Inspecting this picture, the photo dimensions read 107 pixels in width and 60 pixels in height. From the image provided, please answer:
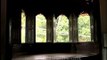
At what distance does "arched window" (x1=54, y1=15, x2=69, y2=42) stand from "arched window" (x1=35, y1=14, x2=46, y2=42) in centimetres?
15

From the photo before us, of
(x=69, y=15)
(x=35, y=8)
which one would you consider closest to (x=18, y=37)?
(x=35, y=8)

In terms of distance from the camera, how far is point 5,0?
1.03m

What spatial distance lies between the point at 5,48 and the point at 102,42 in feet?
1.91

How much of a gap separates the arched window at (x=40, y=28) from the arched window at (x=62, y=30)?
0.15 m

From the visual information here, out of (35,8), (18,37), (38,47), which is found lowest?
(38,47)

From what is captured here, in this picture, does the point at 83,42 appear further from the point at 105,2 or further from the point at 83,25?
the point at 105,2

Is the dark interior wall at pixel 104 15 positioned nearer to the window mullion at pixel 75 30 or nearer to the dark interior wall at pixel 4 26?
the dark interior wall at pixel 4 26

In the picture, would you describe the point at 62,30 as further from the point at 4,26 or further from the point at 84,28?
the point at 4,26

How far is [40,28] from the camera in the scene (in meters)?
2.17

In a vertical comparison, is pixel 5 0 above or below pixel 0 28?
above

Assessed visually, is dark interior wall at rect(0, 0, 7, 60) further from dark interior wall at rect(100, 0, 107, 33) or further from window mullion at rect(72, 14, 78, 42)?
window mullion at rect(72, 14, 78, 42)

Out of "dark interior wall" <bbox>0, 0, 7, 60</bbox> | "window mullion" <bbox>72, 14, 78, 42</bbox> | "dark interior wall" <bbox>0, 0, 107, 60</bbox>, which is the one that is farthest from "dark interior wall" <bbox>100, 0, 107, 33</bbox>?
"window mullion" <bbox>72, 14, 78, 42</bbox>

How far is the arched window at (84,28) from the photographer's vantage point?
199cm

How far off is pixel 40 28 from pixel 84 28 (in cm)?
54
